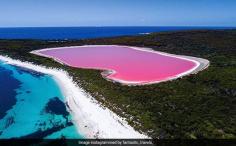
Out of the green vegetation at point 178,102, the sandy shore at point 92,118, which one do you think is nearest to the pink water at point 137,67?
the green vegetation at point 178,102

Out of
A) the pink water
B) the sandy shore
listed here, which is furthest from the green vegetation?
the pink water

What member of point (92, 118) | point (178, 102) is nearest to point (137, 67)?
point (178, 102)

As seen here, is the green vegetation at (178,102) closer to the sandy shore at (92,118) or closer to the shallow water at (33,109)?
the sandy shore at (92,118)

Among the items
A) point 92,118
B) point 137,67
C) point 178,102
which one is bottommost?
point 92,118

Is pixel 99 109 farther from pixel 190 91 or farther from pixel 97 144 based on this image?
pixel 190 91

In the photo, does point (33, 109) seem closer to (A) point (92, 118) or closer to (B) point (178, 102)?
(A) point (92, 118)

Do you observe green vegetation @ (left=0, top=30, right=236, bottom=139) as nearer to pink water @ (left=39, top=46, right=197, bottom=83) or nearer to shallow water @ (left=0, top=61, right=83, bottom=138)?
pink water @ (left=39, top=46, right=197, bottom=83)
